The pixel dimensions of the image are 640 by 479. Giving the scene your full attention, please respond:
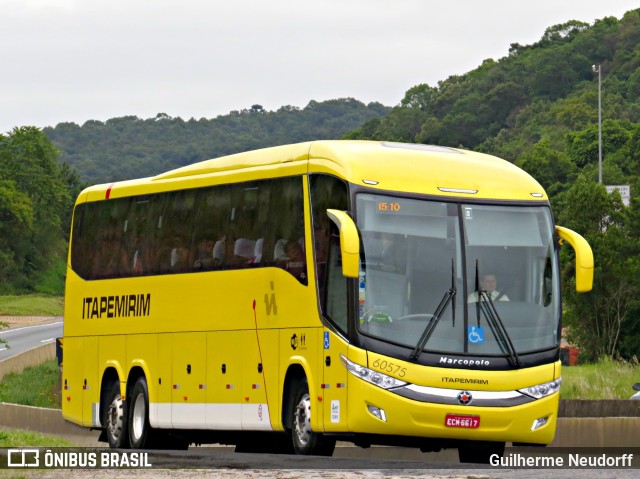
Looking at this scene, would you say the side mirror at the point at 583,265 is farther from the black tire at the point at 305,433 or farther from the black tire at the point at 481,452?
the black tire at the point at 305,433

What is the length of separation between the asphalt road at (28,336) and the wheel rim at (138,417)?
176 feet

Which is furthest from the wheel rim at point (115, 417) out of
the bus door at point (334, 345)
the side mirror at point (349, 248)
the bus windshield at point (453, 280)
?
the side mirror at point (349, 248)

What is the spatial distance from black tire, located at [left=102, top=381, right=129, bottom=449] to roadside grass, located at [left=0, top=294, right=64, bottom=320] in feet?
303

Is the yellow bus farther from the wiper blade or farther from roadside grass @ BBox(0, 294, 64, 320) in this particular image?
roadside grass @ BBox(0, 294, 64, 320)

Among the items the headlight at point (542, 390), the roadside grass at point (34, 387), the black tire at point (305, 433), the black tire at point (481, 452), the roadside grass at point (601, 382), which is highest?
the headlight at point (542, 390)

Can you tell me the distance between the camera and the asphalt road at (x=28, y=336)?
80.7 meters

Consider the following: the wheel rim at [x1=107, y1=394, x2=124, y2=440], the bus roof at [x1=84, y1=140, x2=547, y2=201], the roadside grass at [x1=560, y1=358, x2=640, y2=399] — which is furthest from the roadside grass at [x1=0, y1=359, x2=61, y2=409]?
the bus roof at [x1=84, y1=140, x2=547, y2=201]

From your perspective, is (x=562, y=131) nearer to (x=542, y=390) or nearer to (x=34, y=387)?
(x=34, y=387)

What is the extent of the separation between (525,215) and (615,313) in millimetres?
47922

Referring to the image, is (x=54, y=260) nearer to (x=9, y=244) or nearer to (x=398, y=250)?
(x=9, y=244)

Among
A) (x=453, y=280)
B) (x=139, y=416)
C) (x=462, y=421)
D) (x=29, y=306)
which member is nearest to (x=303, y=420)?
(x=462, y=421)

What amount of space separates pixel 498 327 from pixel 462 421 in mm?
1192

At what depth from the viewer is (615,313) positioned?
6644 centimetres

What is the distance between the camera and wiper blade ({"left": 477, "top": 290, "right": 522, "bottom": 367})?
18703mm
